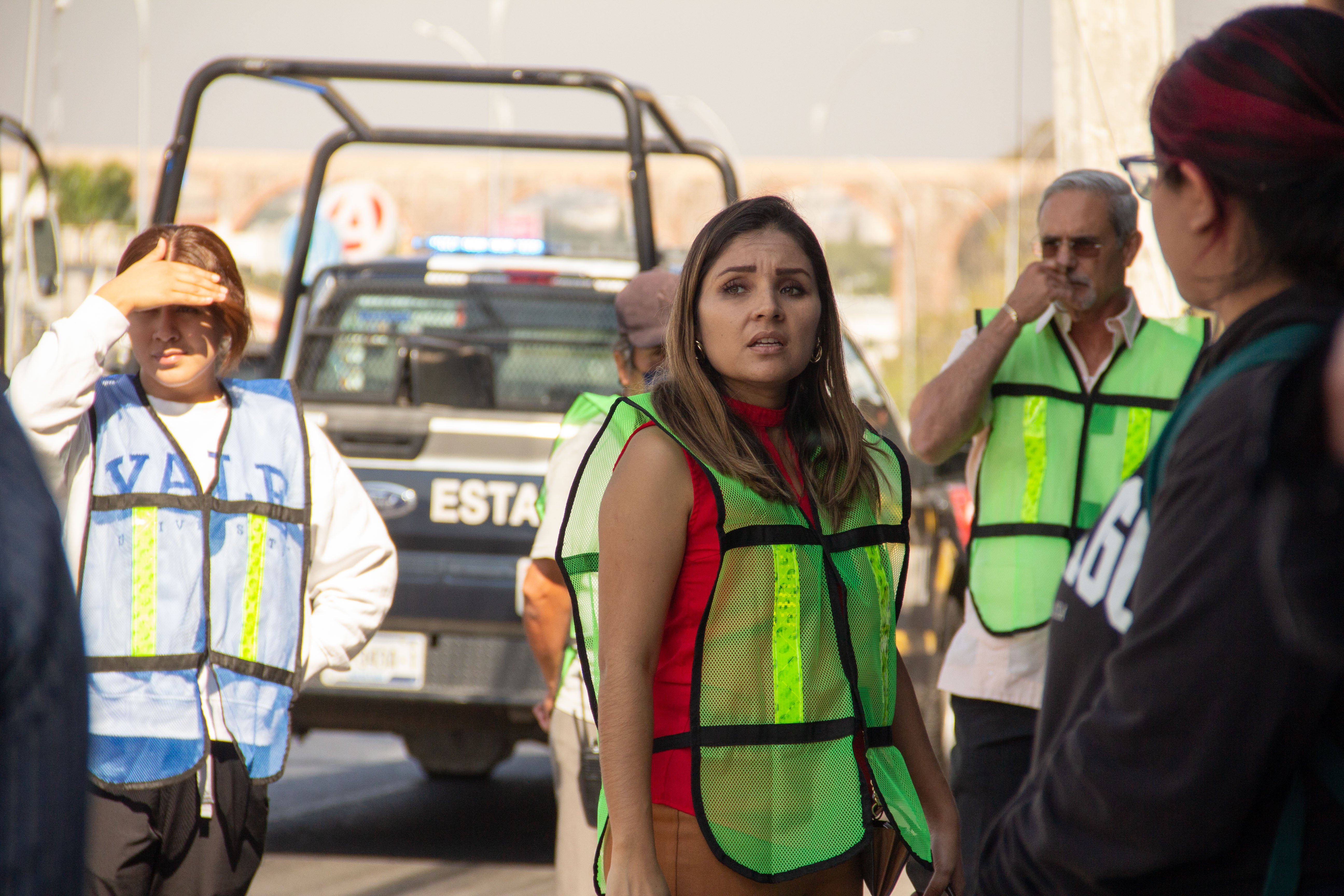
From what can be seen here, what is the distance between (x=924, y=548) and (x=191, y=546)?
3.94m

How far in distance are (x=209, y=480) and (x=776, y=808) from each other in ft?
5.02

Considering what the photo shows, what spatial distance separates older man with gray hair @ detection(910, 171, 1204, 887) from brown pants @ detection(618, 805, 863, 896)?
122cm

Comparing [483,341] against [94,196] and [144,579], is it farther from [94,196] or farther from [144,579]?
[94,196]

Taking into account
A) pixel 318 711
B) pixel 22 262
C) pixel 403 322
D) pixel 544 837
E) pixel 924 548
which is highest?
pixel 22 262

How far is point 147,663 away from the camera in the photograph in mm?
2852

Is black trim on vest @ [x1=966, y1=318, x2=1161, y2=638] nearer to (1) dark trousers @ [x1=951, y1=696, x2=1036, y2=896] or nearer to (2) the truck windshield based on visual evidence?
(1) dark trousers @ [x1=951, y1=696, x2=1036, y2=896]

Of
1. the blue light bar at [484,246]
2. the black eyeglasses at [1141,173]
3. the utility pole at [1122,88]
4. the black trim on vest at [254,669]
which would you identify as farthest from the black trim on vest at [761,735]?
the blue light bar at [484,246]

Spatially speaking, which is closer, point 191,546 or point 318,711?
point 191,546

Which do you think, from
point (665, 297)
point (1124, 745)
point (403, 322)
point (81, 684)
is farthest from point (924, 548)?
point (81, 684)

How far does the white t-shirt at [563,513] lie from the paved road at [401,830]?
2.22 meters

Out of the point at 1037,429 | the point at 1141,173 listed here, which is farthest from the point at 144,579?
the point at 1141,173

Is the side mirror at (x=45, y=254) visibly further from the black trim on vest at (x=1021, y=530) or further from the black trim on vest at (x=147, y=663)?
the black trim on vest at (x=1021, y=530)

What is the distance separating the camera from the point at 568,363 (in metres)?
6.33

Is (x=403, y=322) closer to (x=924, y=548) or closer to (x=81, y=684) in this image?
(x=924, y=548)
